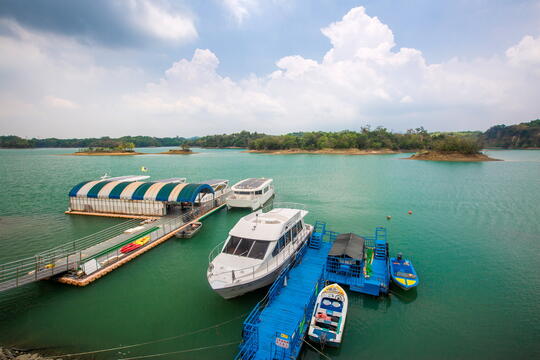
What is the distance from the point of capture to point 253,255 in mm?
14414

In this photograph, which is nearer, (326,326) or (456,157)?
(326,326)

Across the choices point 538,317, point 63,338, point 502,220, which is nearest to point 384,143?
point 502,220

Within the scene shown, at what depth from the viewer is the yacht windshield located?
14.5m

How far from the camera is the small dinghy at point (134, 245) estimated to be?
18.9 meters

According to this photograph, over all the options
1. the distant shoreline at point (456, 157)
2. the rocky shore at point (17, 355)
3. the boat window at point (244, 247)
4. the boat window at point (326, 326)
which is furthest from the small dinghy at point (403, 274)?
the distant shoreline at point (456, 157)

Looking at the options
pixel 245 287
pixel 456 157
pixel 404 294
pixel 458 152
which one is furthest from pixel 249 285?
pixel 458 152

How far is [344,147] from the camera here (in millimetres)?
156625

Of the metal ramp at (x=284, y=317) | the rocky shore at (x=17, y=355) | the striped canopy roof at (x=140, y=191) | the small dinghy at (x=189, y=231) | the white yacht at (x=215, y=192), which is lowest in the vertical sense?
the rocky shore at (x=17, y=355)

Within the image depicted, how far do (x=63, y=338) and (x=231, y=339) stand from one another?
304 inches

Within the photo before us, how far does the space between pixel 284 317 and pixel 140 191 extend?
23525 mm

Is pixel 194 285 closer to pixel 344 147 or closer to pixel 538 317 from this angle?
pixel 538 317

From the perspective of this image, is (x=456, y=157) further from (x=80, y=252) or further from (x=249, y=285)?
(x=80, y=252)

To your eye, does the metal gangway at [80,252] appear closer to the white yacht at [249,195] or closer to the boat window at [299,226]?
the white yacht at [249,195]

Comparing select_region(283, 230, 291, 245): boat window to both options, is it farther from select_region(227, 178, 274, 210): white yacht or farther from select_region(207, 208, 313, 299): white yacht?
select_region(227, 178, 274, 210): white yacht
